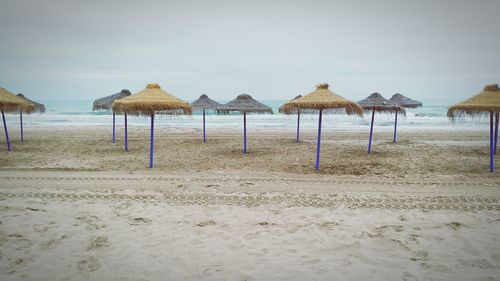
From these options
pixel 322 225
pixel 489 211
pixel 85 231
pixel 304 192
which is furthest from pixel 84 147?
pixel 489 211

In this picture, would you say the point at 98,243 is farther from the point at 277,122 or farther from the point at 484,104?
the point at 277,122

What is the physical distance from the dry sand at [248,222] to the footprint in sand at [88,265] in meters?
0.04

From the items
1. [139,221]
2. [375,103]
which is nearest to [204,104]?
[375,103]

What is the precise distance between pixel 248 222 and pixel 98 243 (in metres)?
2.01

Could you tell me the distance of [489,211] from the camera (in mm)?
4668

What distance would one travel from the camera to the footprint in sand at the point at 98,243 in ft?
11.7

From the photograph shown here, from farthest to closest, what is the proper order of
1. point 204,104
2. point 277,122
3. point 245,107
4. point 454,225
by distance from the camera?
point 277,122
point 204,104
point 245,107
point 454,225

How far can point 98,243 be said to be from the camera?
12.0 feet

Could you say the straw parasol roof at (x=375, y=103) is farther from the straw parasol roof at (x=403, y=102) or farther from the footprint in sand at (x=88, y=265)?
the footprint in sand at (x=88, y=265)

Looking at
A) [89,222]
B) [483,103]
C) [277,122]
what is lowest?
[89,222]

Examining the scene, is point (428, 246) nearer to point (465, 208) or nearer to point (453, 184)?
point (465, 208)

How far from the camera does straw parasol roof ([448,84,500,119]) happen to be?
Result: 264 inches

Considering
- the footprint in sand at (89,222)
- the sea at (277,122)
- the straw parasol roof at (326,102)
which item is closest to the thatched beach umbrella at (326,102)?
the straw parasol roof at (326,102)

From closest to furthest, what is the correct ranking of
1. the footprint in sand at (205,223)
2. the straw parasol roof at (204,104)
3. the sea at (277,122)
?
the footprint in sand at (205,223), the straw parasol roof at (204,104), the sea at (277,122)
